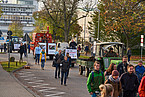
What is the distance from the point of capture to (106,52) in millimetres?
21906

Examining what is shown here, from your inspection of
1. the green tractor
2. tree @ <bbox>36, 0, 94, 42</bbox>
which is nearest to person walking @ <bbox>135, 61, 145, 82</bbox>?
the green tractor

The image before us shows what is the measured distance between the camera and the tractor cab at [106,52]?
70.2 ft

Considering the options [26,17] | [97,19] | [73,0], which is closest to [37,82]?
[73,0]

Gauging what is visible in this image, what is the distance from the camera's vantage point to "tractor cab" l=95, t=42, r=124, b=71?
2141 centimetres

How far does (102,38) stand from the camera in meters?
62.0

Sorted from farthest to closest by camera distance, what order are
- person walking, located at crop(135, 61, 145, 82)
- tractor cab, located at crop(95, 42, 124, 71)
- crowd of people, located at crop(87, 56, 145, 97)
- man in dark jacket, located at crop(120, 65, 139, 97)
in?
tractor cab, located at crop(95, 42, 124, 71)
person walking, located at crop(135, 61, 145, 82)
man in dark jacket, located at crop(120, 65, 139, 97)
crowd of people, located at crop(87, 56, 145, 97)

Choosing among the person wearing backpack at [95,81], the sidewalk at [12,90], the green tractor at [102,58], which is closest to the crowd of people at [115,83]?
the person wearing backpack at [95,81]

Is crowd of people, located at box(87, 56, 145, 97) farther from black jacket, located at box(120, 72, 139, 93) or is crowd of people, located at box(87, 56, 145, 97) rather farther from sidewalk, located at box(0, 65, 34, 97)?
sidewalk, located at box(0, 65, 34, 97)

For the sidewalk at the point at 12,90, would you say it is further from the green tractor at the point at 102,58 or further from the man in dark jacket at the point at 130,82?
the green tractor at the point at 102,58

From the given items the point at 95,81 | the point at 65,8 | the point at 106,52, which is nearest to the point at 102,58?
the point at 106,52

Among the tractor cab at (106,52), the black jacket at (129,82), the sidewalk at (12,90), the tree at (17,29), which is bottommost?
the sidewalk at (12,90)

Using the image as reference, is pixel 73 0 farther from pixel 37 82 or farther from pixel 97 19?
pixel 37 82

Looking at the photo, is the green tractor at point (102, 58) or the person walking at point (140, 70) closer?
the person walking at point (140, 70)

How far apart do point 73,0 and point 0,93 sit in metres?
36.9
